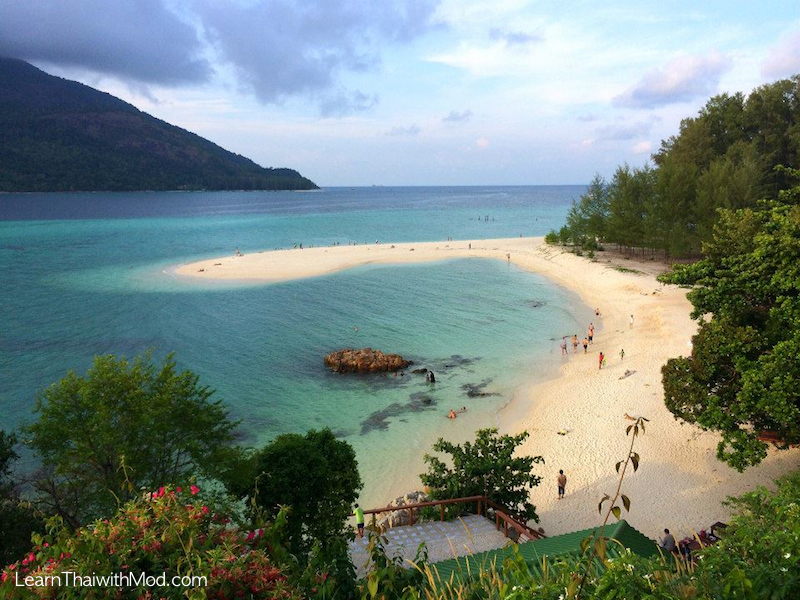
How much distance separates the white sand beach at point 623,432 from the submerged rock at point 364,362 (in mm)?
7617

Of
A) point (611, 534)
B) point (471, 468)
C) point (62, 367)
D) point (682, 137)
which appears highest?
point (682, 137)

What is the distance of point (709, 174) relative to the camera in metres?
45.4

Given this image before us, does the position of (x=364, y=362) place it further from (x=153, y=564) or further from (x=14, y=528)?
(x=153, y=564)

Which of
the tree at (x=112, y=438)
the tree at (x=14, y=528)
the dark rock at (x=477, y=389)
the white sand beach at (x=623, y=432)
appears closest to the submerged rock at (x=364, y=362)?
the dark rock at (x=477, y=389)

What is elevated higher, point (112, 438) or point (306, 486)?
point (112, 438)

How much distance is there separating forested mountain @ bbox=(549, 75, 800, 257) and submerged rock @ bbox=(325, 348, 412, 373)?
3184 cm

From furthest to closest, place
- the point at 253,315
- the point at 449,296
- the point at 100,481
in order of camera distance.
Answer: the point at 449,296, the point at 253,315, the point at 100,481

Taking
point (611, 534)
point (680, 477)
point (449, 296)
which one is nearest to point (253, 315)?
point (449, 296)

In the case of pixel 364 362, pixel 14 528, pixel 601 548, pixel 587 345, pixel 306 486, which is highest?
pixel 601 548

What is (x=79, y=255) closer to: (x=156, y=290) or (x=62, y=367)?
(x=156, y=290)

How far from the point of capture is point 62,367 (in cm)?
2888

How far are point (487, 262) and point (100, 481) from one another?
191 ft

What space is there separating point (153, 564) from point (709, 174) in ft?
174

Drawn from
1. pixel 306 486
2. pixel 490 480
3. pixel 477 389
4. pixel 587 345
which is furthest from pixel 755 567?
pixel 587 345
